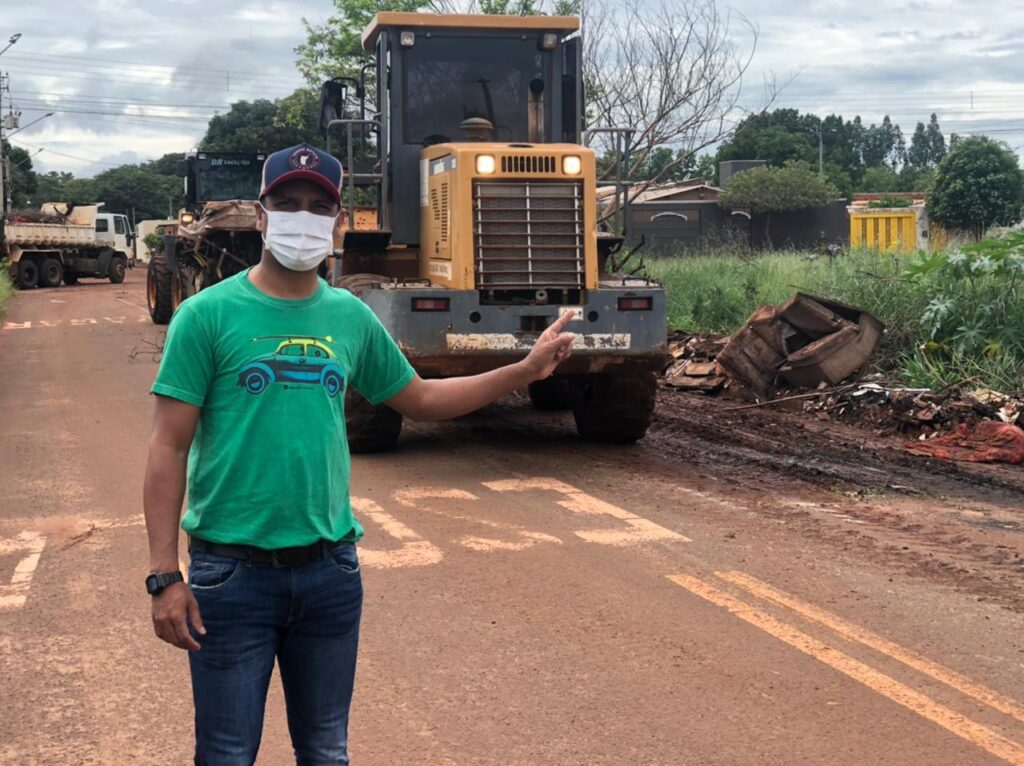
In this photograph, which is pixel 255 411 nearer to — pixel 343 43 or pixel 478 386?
pixel 478 386

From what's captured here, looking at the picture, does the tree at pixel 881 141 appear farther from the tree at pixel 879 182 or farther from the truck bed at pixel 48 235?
the truck bed at pixel 48 235

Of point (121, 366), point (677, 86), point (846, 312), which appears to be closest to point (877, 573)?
point (846, 312)

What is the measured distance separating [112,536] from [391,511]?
1.69m

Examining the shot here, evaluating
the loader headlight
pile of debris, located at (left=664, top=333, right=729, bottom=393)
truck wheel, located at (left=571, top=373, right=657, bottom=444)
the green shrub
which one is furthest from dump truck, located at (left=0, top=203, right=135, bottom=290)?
the loader headlight

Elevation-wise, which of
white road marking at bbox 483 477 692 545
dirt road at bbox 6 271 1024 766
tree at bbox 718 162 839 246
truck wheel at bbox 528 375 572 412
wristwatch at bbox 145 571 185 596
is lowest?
dirt road at bbox 6 271 1024 766

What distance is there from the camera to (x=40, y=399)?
14266 millimetres

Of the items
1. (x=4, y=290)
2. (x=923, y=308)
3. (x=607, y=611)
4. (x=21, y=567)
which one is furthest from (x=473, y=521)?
(x=4, y=290)

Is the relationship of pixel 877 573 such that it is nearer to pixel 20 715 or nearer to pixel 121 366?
pixel 20 715

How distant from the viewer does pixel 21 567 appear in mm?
6926

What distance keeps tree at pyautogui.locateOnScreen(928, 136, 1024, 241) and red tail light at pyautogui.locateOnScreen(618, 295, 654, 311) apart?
109 feet

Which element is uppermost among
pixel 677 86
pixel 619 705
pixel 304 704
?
pixel 677 86

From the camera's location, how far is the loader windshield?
1080 centimetres

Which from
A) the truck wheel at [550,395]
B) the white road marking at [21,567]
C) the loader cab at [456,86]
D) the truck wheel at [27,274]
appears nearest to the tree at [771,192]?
the truck wheel at [27,274]

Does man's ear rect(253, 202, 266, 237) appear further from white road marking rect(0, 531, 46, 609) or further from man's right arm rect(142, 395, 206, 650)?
white road marking rect(0, 531, 46, 609)
